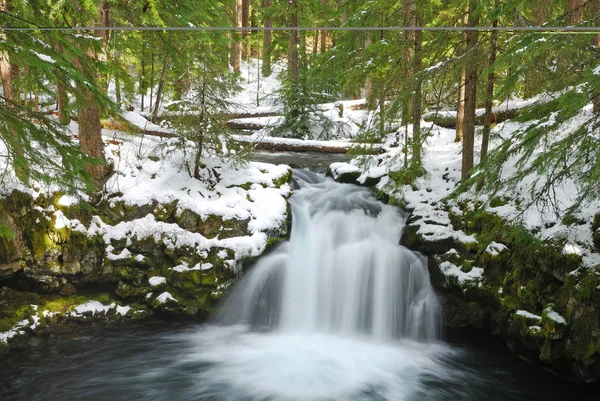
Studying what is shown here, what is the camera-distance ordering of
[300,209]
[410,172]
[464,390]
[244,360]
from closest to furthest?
[464,390], [244,360], [410,172], [300,209]

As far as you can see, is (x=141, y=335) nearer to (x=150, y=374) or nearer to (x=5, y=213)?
(x=150, y=374)

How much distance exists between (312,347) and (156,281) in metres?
3.23

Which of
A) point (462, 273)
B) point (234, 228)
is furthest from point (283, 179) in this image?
point (462, 273)

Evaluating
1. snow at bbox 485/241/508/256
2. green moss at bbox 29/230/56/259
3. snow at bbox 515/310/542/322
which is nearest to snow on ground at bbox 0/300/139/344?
green moss at bbox 29/230/56/259

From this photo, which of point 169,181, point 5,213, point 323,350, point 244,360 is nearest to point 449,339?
point 323,350

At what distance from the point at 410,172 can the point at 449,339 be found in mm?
3236

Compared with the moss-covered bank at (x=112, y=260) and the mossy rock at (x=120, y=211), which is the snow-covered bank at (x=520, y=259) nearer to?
the moss-covered bank at (x=112, y=260)

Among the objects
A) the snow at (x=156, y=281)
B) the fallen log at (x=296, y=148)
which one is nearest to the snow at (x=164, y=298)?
the snow at (x=156, y=281)

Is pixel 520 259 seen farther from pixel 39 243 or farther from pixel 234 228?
pixel 39 243

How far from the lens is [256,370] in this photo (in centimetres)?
717

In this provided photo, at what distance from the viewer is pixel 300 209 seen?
34.8 ft

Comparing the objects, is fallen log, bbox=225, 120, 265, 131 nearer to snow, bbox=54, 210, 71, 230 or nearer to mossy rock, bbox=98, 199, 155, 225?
mossy rock, bbox=98, 199, 155, 225

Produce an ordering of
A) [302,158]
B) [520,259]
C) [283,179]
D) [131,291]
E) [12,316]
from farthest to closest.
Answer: [302,158]
[283,179]
[131,291]
[12,316]
[520,259]

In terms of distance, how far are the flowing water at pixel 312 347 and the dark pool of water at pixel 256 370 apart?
0.07ft
